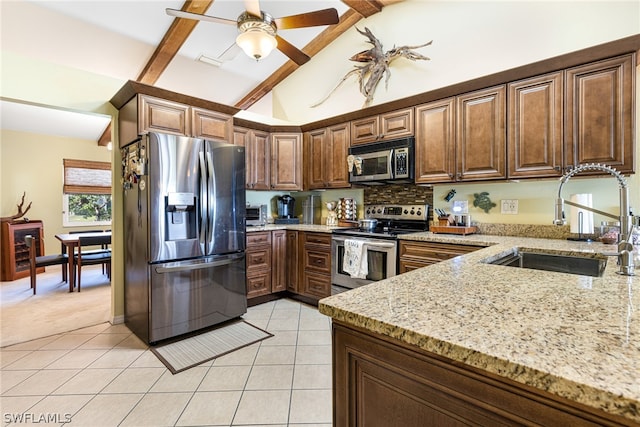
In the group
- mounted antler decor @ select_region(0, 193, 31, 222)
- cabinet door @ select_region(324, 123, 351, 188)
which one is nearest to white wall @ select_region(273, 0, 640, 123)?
cabinet door @ select_region(324, 123, 351, 188)

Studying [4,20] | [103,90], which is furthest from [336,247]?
[4,20]

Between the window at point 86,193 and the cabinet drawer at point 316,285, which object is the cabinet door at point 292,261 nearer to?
the cabinet drawer at point 316,285

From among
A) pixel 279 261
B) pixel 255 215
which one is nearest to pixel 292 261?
pixel 279 261

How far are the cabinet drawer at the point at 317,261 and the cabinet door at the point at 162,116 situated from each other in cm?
179

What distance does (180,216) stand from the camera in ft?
8.57

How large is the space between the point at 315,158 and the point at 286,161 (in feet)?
1.28

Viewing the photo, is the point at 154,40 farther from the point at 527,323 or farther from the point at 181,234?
the point at 527,323

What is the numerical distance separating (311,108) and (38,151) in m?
5.12

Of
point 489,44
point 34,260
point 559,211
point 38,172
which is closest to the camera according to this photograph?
point 559,211

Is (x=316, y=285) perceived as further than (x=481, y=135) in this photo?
Yes

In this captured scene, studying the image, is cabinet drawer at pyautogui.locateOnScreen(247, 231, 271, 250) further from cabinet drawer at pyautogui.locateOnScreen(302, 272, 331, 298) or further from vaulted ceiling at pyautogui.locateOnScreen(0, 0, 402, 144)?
vaulted ceiling at pyautogui.locateOnScreen(0, 0, 402, 144)

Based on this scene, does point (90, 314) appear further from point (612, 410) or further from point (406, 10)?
point (406, 10)

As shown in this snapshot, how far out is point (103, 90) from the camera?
2.86m
